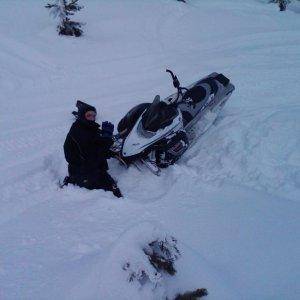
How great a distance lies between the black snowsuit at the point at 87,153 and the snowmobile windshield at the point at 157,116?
672 mm

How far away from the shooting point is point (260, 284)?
373cm

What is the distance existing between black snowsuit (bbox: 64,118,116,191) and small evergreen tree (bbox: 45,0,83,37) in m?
8.25

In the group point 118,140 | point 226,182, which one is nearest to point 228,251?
point 226,182

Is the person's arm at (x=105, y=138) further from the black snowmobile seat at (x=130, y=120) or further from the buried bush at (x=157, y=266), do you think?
the buried bush at (x=157, y=266)

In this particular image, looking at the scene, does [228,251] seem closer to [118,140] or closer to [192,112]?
[118,140]

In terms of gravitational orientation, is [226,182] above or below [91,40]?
below

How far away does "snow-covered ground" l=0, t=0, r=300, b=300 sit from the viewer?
3.62 m

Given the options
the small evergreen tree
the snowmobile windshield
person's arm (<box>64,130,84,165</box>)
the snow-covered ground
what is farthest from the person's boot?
the small evergreen tree

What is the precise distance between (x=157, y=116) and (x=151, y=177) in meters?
0.91

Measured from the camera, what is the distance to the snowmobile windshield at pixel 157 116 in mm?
5746

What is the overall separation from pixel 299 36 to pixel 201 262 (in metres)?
10.3

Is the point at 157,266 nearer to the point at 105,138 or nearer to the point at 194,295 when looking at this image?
the point at 194,295

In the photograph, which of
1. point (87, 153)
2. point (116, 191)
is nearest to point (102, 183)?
point (116, 191)

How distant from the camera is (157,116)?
5789mm
